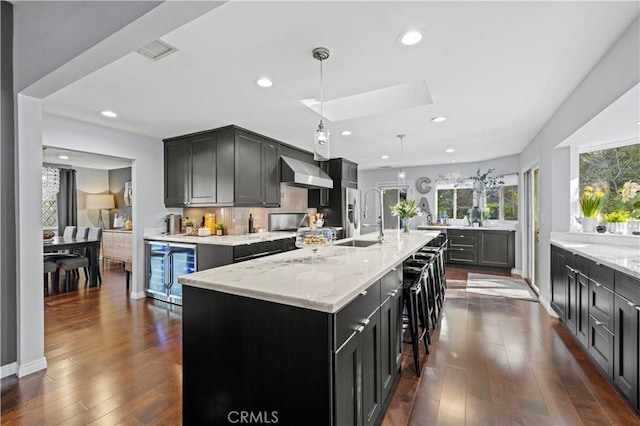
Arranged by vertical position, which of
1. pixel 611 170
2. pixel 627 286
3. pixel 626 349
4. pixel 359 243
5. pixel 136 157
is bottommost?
pixel 626 349

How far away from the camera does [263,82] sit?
2598 mm

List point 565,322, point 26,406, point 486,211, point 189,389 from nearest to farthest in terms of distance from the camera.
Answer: point 189,389
point 26,406
point 565,322
point 486,211

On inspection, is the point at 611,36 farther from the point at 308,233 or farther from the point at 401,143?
the point at 401,143

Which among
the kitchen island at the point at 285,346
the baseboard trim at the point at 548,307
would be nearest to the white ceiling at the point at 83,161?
the kitchen island at the point at 285,346

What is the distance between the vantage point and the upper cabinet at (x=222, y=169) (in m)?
4.09

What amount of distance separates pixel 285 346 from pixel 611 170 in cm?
405

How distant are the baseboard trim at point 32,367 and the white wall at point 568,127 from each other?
4.59 meters

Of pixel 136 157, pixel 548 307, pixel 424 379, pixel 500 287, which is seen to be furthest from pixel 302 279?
pixel 500 287

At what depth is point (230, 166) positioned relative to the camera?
4.07m

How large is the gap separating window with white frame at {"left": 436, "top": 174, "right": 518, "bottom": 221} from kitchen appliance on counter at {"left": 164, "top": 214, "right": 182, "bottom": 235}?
18.6 feet

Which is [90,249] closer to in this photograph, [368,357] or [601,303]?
[368,357]

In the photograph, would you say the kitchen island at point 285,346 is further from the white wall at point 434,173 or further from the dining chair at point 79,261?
the white wall at point 434,173

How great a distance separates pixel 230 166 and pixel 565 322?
4217 millimetres

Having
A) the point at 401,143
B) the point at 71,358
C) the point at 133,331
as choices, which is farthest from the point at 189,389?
the point at 401,143
